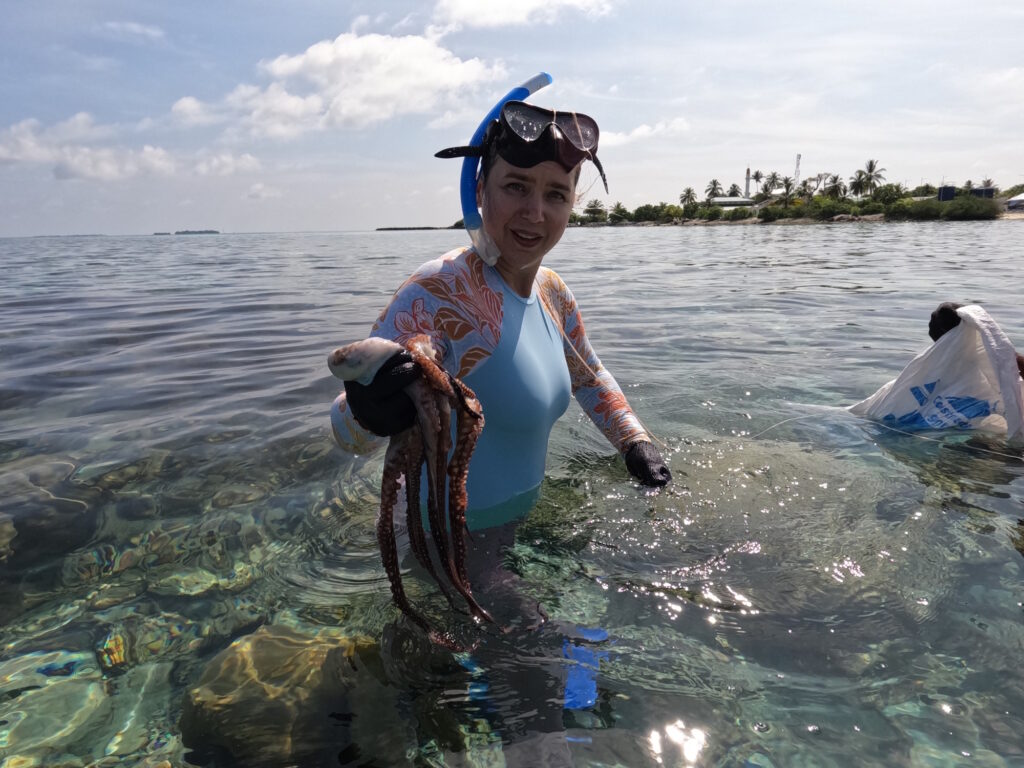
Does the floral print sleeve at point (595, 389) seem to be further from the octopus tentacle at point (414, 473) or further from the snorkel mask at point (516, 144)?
the octopus tentacle at point (414, 473)

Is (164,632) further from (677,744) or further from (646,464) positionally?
(646,464)

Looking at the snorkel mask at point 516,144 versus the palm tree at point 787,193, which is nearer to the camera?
the snorkel mask at point 516,144

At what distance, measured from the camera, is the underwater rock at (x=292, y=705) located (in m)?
2.10

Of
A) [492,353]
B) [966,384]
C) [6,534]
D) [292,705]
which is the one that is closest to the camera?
[292,705]

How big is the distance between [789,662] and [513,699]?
108 centimetres

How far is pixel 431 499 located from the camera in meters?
1.68

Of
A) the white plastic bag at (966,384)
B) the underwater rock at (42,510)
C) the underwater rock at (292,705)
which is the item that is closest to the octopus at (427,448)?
the underwater rock at (292,705)

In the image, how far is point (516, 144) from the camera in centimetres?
262

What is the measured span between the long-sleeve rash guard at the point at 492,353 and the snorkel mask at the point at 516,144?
0.63 ft

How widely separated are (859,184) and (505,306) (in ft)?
363

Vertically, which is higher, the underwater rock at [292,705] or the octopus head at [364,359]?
the octopus head at [364,359]

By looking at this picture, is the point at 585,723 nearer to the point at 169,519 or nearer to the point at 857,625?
the point at 857,625

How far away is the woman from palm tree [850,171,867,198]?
109 meters

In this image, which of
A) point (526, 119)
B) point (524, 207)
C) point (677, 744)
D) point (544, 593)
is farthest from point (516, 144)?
point (677, 744)
